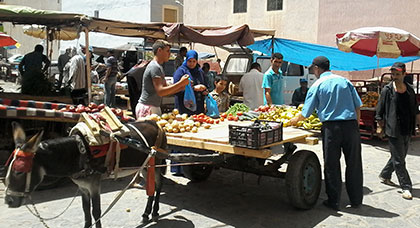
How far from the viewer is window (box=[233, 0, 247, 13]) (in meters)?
23.7

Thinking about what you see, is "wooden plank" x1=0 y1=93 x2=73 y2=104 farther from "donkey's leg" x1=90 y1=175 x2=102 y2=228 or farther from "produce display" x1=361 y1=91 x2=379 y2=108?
"produce display" x1=361 y1=91 x2=379 y2=108

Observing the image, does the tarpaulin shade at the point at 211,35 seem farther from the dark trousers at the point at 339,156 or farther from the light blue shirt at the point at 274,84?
the dark trousers at the point at 339,156

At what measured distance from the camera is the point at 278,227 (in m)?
4.79

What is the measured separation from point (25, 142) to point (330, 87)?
11.7ft

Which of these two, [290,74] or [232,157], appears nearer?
[232,157]

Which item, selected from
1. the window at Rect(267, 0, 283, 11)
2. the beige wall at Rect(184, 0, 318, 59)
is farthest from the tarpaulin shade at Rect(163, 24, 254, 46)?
the window at Rect(267, 0, 283, 11)

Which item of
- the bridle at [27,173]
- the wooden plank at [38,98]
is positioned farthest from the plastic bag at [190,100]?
the wooden plank at [38,98]

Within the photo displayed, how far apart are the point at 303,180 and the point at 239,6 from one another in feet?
65.7

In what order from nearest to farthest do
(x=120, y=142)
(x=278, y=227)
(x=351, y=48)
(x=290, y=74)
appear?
1. (x=120, y=142)
2. (x=278, y=227)
3. (x=351, y=48)
4. (x=290, y=74)

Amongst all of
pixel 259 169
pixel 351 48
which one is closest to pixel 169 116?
pixel 259 169

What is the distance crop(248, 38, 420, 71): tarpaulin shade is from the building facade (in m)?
5.81

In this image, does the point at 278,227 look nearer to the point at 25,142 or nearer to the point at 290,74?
the point at 25,142

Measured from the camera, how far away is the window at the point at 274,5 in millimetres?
22089

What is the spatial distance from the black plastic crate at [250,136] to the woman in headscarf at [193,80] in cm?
170
